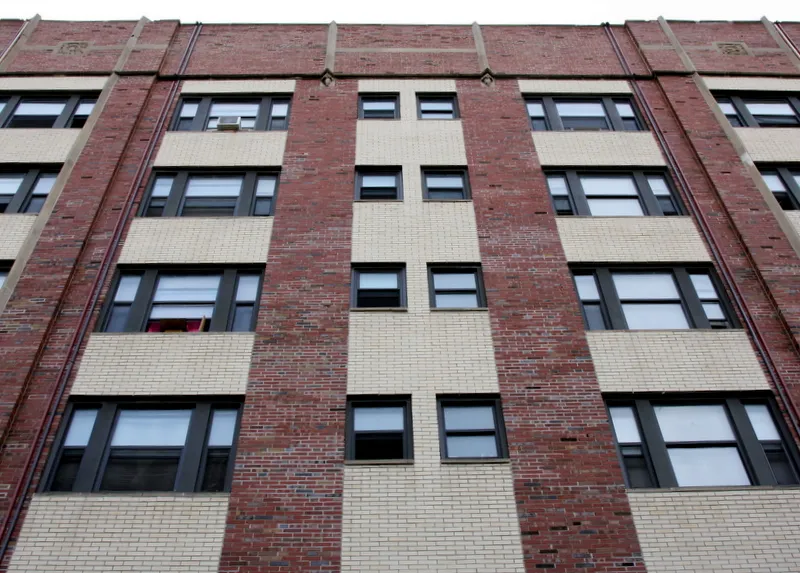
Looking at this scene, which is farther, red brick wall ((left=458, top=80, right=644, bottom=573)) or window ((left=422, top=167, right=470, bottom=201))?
window ((left=422, top=167, right=470, bottom=201))

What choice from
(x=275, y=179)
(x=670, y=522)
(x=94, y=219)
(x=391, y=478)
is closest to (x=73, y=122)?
(x=94, y=219)

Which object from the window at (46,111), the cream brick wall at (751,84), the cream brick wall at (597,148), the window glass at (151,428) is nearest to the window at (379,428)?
the window glass at (151,428)

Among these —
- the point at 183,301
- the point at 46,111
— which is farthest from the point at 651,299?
the point at 46,111

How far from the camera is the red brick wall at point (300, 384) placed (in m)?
10.6

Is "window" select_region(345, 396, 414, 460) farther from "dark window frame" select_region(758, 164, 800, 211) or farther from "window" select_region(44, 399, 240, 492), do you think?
"dark window frame" select_region(758, 164, 800, 211)

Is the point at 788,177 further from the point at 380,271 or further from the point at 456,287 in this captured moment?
the point at 380,271

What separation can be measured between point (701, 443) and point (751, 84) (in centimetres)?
1328

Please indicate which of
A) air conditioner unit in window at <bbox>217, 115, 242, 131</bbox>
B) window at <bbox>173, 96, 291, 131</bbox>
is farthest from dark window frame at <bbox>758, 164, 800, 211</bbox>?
air conditioner unit in window at <bbox>217, 115, 242, 131</bbox>

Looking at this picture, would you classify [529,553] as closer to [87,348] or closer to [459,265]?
[459,265]

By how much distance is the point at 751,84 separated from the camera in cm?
2042

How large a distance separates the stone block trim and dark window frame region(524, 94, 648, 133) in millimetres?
2563

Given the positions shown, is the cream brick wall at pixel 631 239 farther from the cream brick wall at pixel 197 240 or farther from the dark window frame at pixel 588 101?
the cream brick wall at pixel 197 240

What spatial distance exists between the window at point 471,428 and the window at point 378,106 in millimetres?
9935

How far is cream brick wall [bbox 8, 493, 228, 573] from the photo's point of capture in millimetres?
10242
